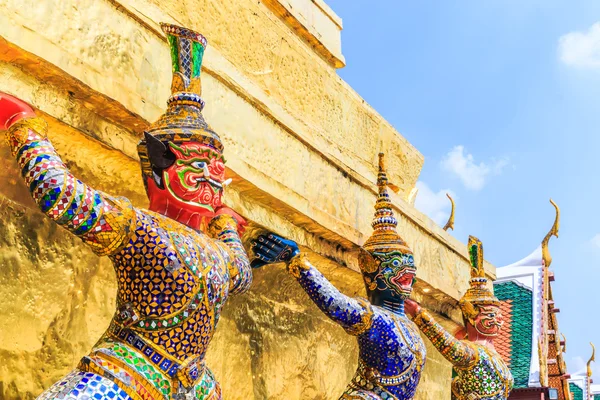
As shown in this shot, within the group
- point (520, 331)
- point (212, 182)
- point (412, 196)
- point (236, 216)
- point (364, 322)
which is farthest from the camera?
point (520, 331)

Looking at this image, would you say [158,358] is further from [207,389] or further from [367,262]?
[367,262]

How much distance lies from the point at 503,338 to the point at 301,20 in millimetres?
4891

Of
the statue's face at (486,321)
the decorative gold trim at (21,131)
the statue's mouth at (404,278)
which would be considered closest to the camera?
the decorative gold trim at (21,131)

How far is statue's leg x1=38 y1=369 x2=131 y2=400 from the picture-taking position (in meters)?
1.86

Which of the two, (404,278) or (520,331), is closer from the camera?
(404,278)

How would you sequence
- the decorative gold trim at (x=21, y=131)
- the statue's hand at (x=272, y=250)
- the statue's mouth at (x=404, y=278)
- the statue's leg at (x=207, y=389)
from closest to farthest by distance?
1. the decorative gold trim at (x=21, y=131)
2. the statue's leg at (x=207, y=389)
3. the statue's hand at (x=272, y=250)
4. the statue's mouth at (x=404, y=278)

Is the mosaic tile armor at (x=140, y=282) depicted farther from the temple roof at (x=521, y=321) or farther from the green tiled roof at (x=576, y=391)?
the green tiled roof at (x=576, y=391)

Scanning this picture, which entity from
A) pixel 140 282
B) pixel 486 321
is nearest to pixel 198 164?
pixel 140 282

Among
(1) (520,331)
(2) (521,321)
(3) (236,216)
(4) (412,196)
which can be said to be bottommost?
(3) (236,216)

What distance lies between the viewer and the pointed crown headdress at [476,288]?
3980 mm

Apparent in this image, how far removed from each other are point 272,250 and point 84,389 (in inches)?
43.5

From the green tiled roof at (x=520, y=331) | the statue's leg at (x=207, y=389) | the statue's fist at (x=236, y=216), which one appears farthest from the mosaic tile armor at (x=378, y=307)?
the green tiled roof at (x=520, y=331)

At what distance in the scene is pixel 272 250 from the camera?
286cm

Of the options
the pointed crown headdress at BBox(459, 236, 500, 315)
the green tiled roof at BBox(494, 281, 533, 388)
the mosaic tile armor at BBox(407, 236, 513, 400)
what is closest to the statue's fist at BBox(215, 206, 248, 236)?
the mosaic tile armor at BBox(407, 236, 513, 400)
